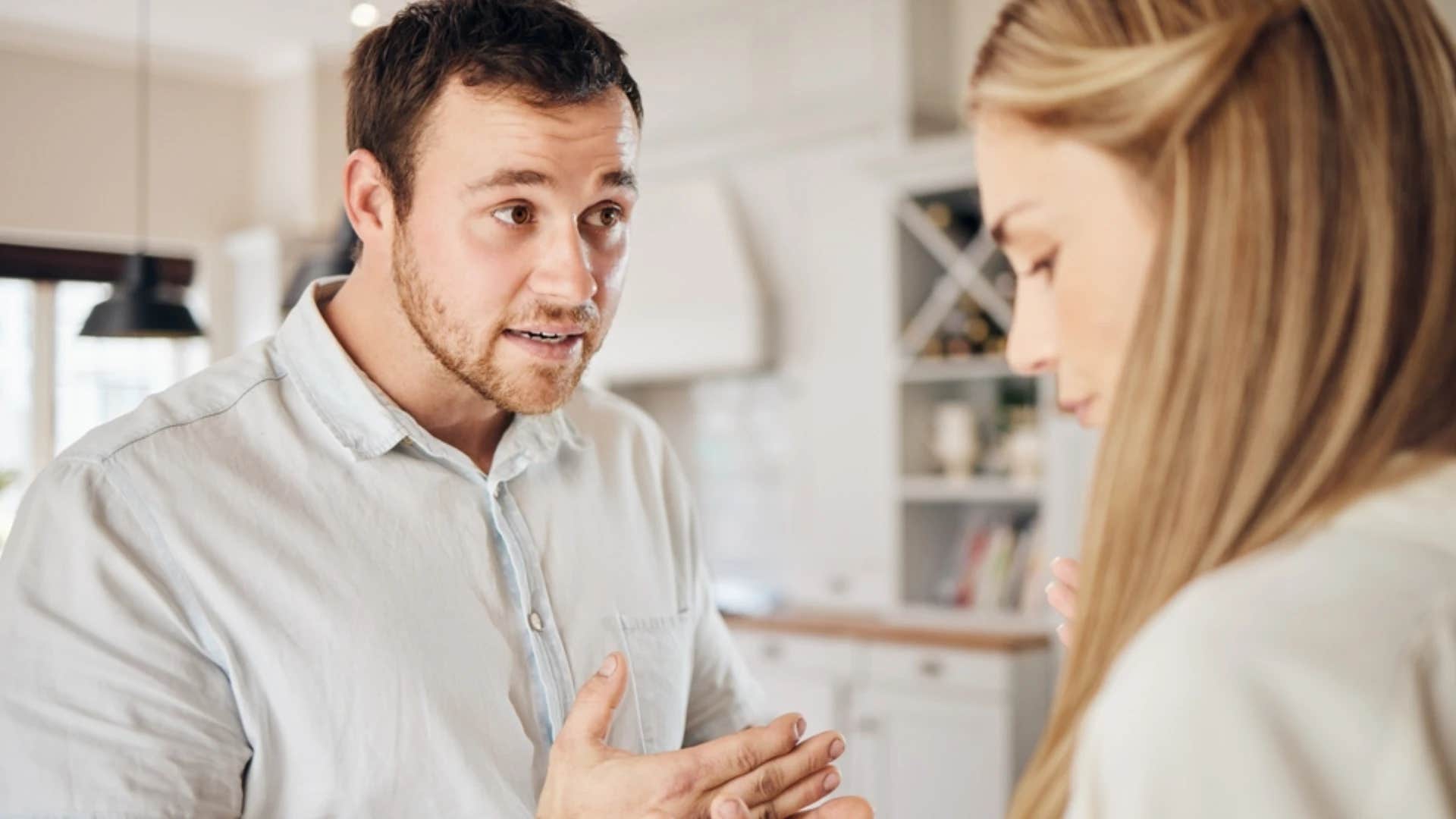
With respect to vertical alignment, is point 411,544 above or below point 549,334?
below

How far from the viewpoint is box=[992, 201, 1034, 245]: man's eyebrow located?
820 mm

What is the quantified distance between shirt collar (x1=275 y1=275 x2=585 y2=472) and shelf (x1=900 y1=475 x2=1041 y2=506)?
3.04 m

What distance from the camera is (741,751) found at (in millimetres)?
1349

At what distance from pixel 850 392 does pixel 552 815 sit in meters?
3.66

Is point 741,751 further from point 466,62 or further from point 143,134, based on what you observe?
point 143,134

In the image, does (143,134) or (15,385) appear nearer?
(15,385)

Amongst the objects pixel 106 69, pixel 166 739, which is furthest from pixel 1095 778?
pixel 106 69

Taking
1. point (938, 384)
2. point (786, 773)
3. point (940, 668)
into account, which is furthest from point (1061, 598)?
point (938, 384)

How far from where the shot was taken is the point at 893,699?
4.40 metres

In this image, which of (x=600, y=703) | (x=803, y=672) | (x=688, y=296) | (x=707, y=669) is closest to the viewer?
(x=600, y=703)

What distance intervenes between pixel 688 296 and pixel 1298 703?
4784 mm

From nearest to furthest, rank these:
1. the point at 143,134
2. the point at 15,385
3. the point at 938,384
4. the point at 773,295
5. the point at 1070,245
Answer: the point at 1070,245 < the point at 938,384 < the point at 773,295 < the point at 15,385 < the point at 143,134

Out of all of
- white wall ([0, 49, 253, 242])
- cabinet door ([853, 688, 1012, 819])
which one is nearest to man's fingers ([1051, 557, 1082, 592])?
cabinet door ([853, 688, 1012, 819])

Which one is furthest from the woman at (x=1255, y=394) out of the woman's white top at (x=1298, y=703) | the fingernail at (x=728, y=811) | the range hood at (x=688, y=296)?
the range hood at (x=688, y=296)
